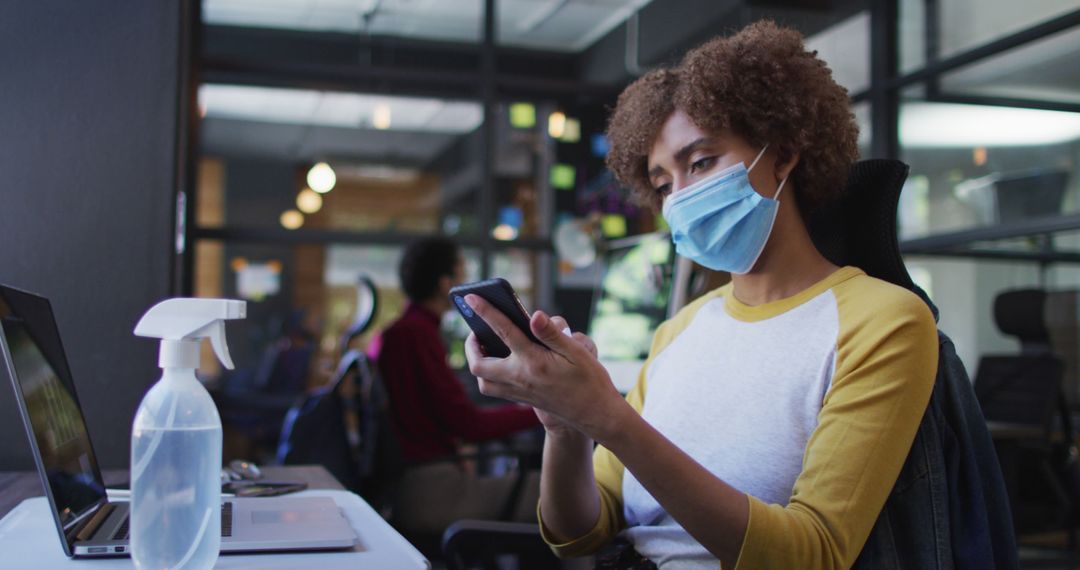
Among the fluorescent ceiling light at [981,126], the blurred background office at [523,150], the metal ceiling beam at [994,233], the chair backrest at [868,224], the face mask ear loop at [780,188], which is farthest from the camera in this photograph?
the blurred background office at [523,150]

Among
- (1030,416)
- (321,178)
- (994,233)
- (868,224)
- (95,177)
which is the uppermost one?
(321,178)

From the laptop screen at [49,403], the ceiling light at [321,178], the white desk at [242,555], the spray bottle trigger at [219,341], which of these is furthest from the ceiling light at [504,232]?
the spray bottle trigger at [219,341]

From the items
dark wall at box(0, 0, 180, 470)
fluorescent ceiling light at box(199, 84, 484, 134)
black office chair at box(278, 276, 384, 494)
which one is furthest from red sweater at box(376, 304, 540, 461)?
fluorescent ceiling light at box(199, 84, 484, 134)

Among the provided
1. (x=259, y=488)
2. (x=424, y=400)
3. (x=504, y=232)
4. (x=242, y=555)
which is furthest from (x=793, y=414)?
(x=504, y=232)

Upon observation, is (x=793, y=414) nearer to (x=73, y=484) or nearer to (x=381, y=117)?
(x=73, y=484)

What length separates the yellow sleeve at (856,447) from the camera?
3.46 ft

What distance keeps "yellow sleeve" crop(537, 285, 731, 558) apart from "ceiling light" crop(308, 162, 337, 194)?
14.3ft

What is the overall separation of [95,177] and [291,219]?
3715mm

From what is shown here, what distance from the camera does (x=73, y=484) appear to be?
42.6 inches

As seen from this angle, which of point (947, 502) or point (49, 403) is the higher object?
point (49, 403)

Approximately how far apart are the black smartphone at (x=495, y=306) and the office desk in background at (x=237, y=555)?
240 mm

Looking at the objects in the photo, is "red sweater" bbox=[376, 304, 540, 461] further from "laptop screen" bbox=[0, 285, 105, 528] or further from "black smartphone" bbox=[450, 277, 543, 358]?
"black smartphone" bbox=[450, 277, 543, 358]

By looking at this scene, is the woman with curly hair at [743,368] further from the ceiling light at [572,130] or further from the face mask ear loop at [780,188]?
the ceiling light at [572,130]

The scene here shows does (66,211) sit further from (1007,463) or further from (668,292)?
(1007,463)
